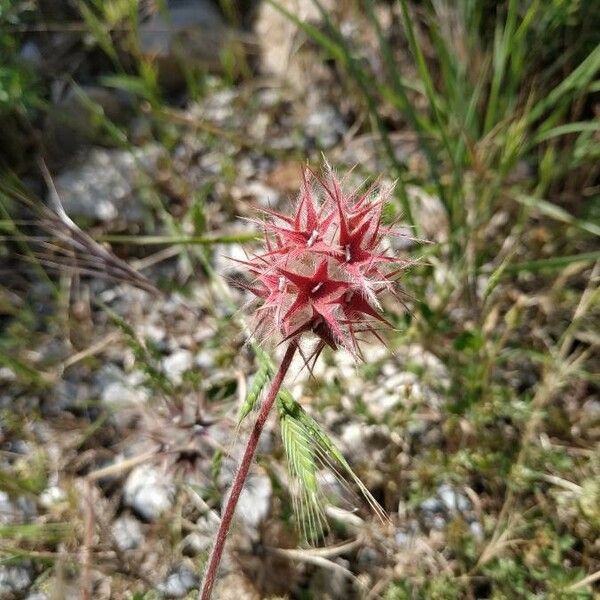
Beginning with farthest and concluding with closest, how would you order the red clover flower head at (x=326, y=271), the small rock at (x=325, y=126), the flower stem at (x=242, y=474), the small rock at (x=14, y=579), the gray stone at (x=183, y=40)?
the gray stone at (x=183, y=40) → the small rock at (x=325, y=126) → the small rock at (x=14, y=579) → the flower stem at (x=242, y=474) → the red clover flower head at (x=326, y=271)

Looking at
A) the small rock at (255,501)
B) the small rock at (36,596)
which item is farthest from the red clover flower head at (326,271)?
the small rock at (36,596)

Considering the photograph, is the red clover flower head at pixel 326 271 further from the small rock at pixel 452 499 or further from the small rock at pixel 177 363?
the small rock at pixel 177 363

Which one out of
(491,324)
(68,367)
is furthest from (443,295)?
(68,367)

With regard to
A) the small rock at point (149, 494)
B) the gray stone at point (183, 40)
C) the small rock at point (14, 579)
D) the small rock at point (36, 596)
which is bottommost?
the small rock at point (36, 596)

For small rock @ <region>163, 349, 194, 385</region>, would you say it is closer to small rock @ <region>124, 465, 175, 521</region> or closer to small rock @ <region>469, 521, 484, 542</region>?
small rock @ <region>124, 465, 175, 521</region>

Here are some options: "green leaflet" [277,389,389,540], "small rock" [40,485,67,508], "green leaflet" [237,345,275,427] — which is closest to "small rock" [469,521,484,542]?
"green leaflet" [277,389,389,540]

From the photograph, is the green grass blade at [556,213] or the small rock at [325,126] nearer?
the green grass blade at [556,213]

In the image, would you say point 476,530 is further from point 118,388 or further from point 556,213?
point 118,388
